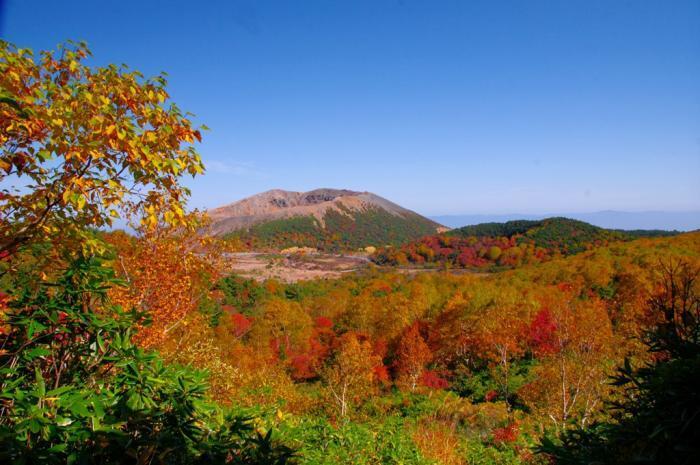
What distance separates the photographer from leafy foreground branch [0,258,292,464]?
245 cm

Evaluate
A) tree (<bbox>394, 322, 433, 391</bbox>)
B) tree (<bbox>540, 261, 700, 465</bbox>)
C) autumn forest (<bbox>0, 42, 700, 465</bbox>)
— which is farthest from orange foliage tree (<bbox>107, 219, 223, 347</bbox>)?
tree (<bbox>394, 322, 433, 391</bbox>)

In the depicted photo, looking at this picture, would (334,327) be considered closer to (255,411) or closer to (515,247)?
(255,411)

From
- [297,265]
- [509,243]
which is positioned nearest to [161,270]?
[509,243]

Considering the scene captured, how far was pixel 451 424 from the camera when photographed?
1936 cm

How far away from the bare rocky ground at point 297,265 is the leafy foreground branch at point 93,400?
127 meters

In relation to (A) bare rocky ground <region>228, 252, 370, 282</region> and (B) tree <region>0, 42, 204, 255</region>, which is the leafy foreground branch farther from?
(A) bare rocky ground <region>228, 252, 370, 282</region>

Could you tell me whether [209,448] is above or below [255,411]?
above

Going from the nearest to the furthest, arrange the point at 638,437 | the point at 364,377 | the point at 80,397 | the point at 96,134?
1. the point at 80,397
2. the point at 638,437
3. the point at 96,134
4. the point at 364,377

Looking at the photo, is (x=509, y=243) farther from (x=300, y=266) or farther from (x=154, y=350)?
(x=154, y=350)

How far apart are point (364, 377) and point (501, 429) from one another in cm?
820

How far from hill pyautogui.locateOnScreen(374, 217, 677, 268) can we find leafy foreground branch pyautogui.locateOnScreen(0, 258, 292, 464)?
4537 inches

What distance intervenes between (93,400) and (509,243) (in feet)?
462

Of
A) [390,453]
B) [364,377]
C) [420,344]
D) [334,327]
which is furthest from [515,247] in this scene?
[390,453]

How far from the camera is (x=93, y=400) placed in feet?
8.37
